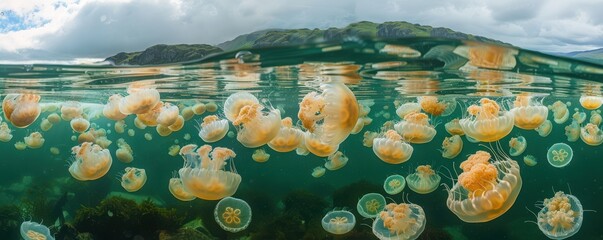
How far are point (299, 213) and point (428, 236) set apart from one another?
9.91 feet

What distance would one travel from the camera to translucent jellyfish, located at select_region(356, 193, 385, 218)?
10.6 metres

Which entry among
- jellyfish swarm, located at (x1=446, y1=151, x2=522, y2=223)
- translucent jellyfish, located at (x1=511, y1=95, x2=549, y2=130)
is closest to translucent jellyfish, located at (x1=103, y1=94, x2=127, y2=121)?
jellyfish swarm, located at (x1=446, y1=151, x2=522, y2=223)

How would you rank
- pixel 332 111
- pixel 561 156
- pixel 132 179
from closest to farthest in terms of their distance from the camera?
pixel 332 111 < pixel 132 179 < pixel 561 156

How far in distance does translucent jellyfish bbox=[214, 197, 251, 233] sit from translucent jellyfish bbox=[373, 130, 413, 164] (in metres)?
2.78

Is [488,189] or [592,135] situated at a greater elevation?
[488,189]

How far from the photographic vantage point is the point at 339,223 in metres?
9.58

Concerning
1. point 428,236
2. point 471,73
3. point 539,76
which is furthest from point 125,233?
point 539,76

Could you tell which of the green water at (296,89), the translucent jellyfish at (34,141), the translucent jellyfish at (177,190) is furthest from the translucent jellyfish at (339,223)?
the translucent jellyfish at (34,141)

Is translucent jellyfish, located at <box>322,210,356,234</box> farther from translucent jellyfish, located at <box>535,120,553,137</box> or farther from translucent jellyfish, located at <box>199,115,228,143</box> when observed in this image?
translucent jellyfish, located at <box>535,120,553,137</box>

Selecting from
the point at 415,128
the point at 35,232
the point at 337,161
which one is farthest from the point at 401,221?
the point at 35,232

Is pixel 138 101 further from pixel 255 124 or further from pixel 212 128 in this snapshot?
pixel 255 124

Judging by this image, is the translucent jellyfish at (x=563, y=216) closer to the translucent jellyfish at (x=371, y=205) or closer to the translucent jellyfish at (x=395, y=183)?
the translucent jellyfish at (x=395, y=183)

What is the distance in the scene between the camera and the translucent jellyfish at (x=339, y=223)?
958 centimetres

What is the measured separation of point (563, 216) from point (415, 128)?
349 centimetres
